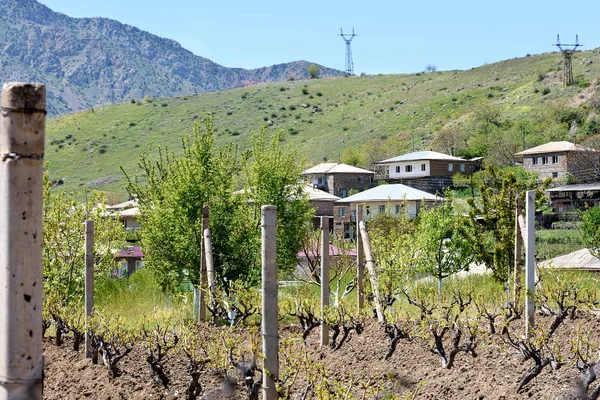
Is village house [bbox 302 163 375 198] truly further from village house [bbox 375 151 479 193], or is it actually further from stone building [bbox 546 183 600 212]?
stone building [bbox 546 183 600 212]

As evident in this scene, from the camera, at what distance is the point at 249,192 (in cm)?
1662

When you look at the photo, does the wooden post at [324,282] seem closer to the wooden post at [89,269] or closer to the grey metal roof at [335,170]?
the wooden post at [89,269]

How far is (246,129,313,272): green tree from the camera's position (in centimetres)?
1653

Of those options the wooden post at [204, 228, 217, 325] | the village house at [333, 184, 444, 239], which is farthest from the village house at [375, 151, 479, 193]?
the wooden post at [204, 228, 217, 325]

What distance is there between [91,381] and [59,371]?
844 millimetres

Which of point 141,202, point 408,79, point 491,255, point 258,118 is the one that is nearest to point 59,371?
point 141,202

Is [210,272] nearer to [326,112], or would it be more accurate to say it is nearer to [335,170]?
[335,170]

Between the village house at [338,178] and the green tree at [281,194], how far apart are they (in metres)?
43.4

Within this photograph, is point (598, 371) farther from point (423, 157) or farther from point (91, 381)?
point (423, 157)

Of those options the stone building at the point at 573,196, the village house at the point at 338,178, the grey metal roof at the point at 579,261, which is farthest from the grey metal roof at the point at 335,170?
the grey metal roof at the point at 579,261

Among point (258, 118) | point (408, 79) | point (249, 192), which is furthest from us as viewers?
point (408, 79)

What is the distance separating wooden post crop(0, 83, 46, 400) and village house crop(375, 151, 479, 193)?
58.1m

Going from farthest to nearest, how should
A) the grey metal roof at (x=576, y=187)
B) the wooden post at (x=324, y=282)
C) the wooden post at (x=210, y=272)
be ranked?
the grey metal roof at (x=576, y=187) < the wooden post at (x=210, y=272) < the wooden post at (x=324, y=282)

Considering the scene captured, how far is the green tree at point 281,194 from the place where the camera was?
16.5 meters
